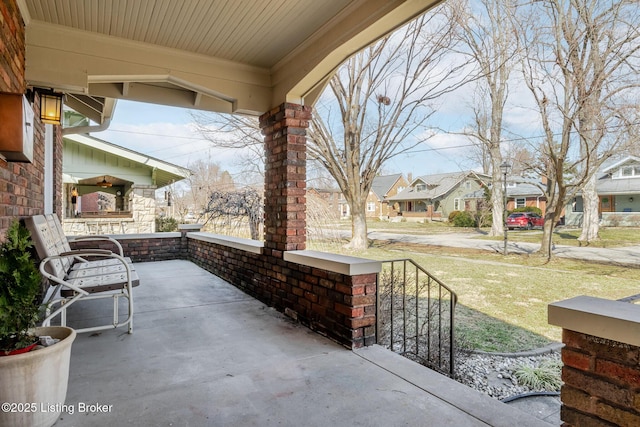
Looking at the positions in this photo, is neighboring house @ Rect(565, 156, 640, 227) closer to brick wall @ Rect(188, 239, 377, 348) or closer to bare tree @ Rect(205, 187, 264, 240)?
bare tree @ Rect(205, 187, 264, 240)

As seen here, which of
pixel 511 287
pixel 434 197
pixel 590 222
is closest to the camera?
pixel 511 287

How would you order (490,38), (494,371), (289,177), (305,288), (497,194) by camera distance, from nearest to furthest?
(305,288), (289,177), (494,371), (490,38), (497,194)

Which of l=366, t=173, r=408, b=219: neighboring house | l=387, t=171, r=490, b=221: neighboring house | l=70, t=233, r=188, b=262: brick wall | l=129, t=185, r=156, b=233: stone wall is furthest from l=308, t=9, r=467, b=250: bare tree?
l=366, t=173, r=408, b=219: neighboring house

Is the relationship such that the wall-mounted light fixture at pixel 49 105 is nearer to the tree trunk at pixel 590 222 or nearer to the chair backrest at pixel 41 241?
the chair backrest at pixel 41 241

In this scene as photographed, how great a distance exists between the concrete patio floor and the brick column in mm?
757

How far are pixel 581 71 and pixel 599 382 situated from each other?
7870mm

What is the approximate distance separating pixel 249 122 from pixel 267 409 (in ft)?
29.7

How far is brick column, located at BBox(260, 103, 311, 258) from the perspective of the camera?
3.34 m

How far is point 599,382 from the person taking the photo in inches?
49.6

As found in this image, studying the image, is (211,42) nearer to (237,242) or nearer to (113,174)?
(237,242)

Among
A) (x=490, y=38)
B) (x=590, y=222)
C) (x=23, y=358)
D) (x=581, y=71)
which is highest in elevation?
(x=490, y=38)

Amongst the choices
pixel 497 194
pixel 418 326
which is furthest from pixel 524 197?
pixel 418 326

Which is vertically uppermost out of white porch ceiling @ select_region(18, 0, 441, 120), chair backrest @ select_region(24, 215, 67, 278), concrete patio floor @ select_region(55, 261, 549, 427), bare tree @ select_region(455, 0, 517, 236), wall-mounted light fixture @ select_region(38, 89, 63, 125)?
bare tree @ select_region(455, 0, 517, 236)

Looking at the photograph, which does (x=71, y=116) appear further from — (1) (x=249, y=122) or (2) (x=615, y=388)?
(2) (x=615, y=388)
